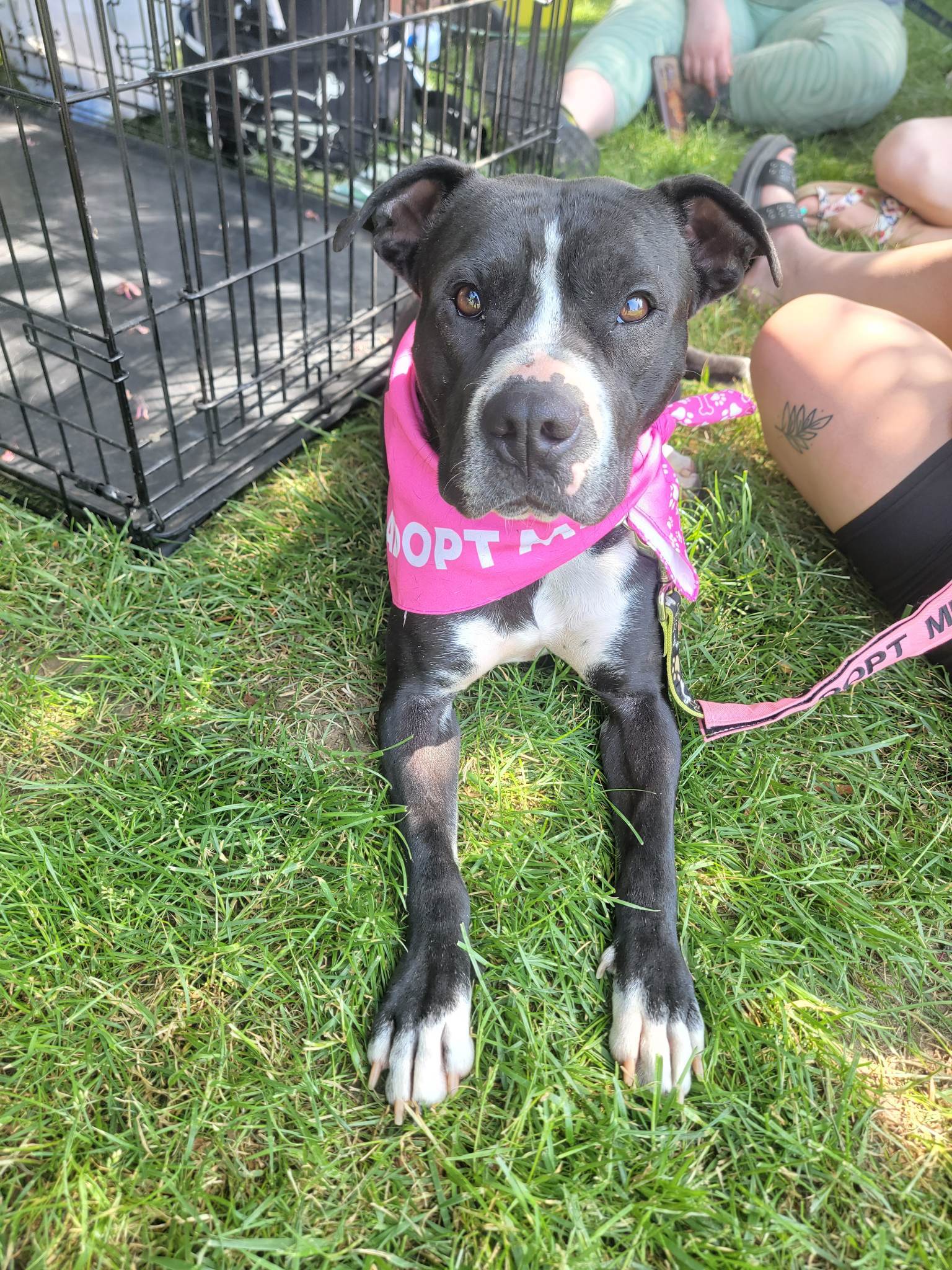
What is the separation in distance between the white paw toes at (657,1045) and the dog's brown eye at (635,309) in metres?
1.61

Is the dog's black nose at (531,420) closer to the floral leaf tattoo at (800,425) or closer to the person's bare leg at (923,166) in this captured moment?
the floral leaf tattoo at (800,425)

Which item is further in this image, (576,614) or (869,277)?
(869,277)

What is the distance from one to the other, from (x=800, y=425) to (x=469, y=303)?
1646 mm

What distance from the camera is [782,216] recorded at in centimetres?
476

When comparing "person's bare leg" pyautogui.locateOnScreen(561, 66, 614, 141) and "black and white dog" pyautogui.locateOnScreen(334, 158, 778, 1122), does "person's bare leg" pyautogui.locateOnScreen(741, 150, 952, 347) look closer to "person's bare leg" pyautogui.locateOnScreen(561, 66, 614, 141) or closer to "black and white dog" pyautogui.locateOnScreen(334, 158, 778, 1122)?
"black and white dog" pyautogui.locateOnScreen(334, 158, 778, 1122)

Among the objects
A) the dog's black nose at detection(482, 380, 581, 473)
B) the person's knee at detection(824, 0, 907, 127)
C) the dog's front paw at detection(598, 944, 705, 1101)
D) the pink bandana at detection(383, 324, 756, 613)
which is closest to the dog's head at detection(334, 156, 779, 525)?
the dog's black nose at detection(482, 380, 581, 473)

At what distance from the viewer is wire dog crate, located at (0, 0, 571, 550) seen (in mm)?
2920

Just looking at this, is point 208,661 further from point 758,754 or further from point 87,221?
point 758,754

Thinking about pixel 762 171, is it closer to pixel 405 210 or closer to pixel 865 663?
pixel 405 210

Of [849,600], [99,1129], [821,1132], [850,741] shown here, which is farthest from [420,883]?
[849,600]

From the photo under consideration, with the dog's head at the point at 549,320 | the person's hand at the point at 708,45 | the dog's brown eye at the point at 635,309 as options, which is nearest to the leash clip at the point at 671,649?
the dog's head at the point at 549,320

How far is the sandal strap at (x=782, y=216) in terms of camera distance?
4.75 meters

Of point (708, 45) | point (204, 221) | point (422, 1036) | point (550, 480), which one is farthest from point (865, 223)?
point (422, 1036)

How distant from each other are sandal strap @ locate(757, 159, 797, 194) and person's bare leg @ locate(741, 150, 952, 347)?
7 cm
